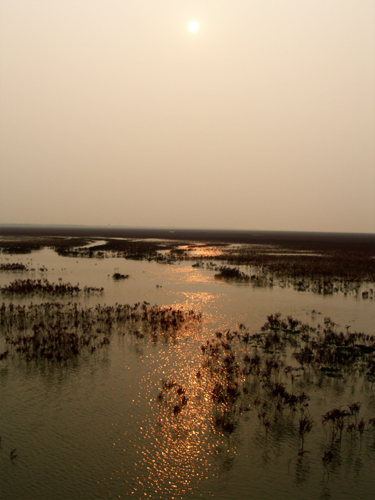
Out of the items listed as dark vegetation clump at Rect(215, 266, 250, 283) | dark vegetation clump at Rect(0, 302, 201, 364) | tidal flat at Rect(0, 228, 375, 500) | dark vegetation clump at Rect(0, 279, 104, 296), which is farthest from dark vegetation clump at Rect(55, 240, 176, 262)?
tidal flat at Rect(0, 228, 375, 500)

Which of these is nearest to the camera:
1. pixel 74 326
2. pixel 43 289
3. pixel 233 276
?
pixel 74 326

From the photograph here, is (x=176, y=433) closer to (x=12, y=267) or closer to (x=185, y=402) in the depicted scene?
(x=185, y=402)

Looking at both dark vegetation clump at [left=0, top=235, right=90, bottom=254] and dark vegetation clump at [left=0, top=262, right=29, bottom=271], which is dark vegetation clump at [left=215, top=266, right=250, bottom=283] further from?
→ dark vegetation clump at [left=0, top=235, right=90, bottom=254]

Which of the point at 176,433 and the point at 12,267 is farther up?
the point at 12,267

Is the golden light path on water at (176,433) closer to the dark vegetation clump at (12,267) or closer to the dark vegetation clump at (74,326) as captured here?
the dark vegetation clump at (74,326)

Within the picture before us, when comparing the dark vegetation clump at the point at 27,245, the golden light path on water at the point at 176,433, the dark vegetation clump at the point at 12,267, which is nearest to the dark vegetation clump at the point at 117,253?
the dark vegetation clump at the point at 27,245

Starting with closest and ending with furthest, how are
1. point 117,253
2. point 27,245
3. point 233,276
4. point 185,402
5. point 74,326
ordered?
point 185,402
point 74,326
point 233,276
point 117,253
point 27,245

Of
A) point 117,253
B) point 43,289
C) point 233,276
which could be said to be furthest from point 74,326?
point 117,253

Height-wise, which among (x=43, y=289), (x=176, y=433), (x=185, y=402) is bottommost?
(x=176, y=433)

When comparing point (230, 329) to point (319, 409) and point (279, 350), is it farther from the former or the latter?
point (319, 409)
